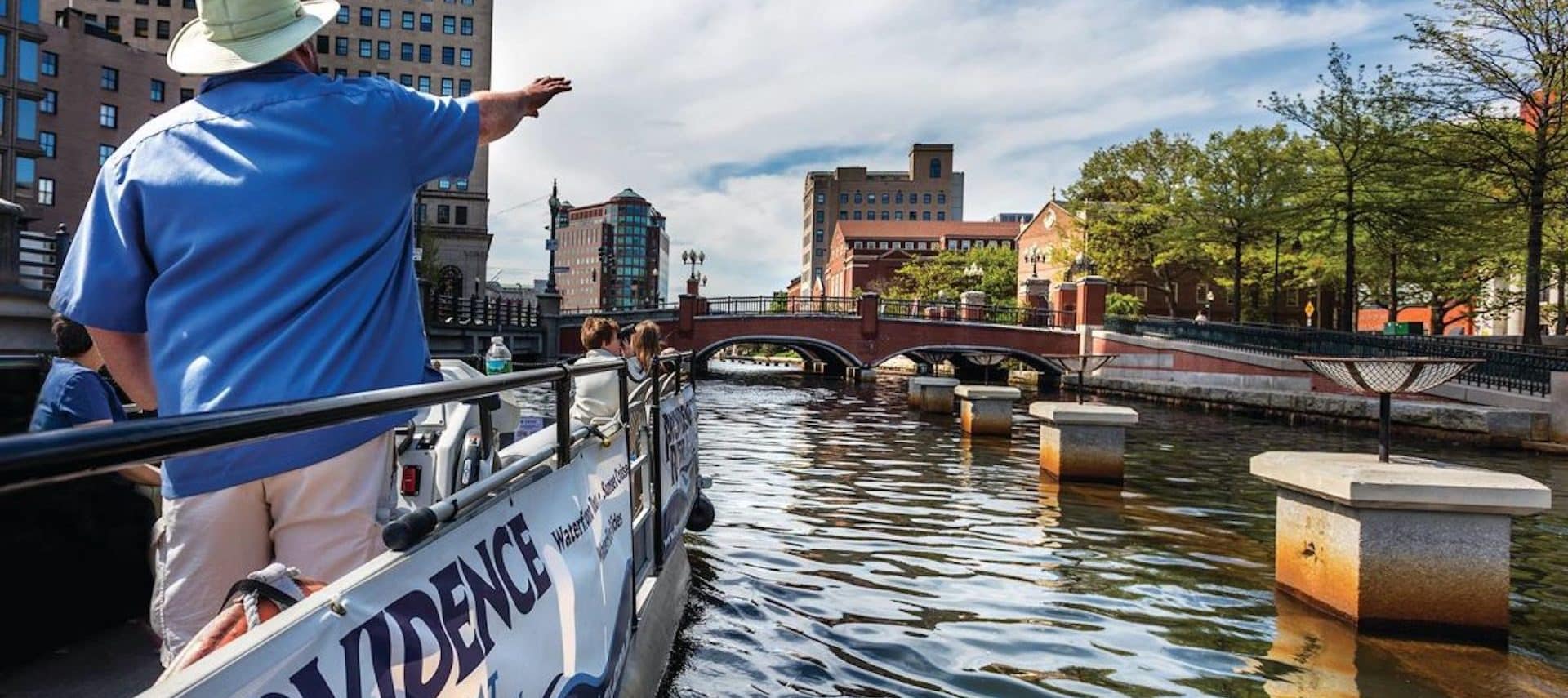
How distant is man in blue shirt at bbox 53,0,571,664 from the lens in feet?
5.95

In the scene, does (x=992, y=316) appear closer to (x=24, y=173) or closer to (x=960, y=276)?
(x=960, y=276)

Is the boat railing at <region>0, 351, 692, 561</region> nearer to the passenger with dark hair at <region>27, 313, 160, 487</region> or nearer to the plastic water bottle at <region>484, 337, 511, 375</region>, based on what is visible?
the passenger with dark hair at <region>27, 313, 160, 487</region>

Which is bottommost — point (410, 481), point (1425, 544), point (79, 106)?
point (1425, 544)

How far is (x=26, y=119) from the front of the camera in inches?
1583

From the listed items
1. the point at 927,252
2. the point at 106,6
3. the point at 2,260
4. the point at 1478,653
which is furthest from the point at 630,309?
the point at 927,252

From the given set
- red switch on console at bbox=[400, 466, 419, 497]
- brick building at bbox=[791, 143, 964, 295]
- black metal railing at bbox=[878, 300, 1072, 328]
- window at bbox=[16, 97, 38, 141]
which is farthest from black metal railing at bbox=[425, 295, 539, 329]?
brick building at bbox=[791, 143, 964, 295]

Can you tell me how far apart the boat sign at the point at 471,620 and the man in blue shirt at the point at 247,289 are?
1.03 feet

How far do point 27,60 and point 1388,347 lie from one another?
52.6 m

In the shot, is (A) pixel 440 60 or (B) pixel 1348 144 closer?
(B) pixel 1348 144

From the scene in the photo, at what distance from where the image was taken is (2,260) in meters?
14.9

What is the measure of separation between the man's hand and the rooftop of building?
370 feet

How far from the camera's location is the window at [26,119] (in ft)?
131

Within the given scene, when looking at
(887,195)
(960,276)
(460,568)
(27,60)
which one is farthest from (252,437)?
(887,195)

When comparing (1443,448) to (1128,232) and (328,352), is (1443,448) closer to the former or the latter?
(328,352)
